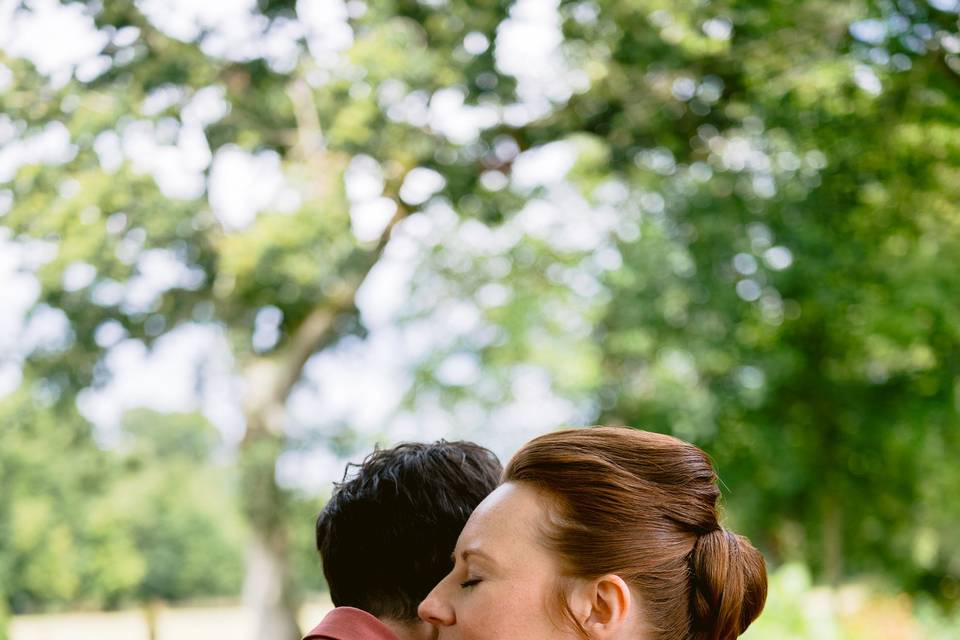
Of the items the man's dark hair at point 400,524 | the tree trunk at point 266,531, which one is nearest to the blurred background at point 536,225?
the tree trunk at point 266,531

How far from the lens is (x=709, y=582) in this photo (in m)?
1.56

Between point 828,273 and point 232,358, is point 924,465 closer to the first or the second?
point 828,273

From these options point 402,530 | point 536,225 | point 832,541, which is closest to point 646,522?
point 402,530

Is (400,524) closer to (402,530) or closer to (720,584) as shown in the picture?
(402,530)

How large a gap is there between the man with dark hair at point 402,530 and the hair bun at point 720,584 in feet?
1.11

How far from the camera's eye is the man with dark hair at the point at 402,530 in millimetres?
1735

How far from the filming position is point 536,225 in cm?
1825

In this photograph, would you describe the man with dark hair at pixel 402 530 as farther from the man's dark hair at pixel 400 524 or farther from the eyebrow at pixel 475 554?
the eyebrow at pixel 475 554

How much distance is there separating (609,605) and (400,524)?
36 centimetres

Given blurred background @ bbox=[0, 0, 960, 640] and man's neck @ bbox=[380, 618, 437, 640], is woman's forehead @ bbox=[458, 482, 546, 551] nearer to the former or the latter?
man's neck @ bbox=[380, 618, 437, 640]

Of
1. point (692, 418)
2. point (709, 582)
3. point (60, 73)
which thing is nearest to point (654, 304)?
point (692, 418)

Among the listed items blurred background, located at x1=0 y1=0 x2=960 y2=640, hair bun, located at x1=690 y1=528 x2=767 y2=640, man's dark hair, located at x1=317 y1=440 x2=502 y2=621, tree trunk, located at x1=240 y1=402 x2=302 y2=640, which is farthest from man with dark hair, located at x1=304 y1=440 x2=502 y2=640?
tree trunk, located at x1=240 y1=402 x2=302 y2=640

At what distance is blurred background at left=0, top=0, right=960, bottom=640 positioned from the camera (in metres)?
11.4

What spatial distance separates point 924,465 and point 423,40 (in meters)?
8.93
